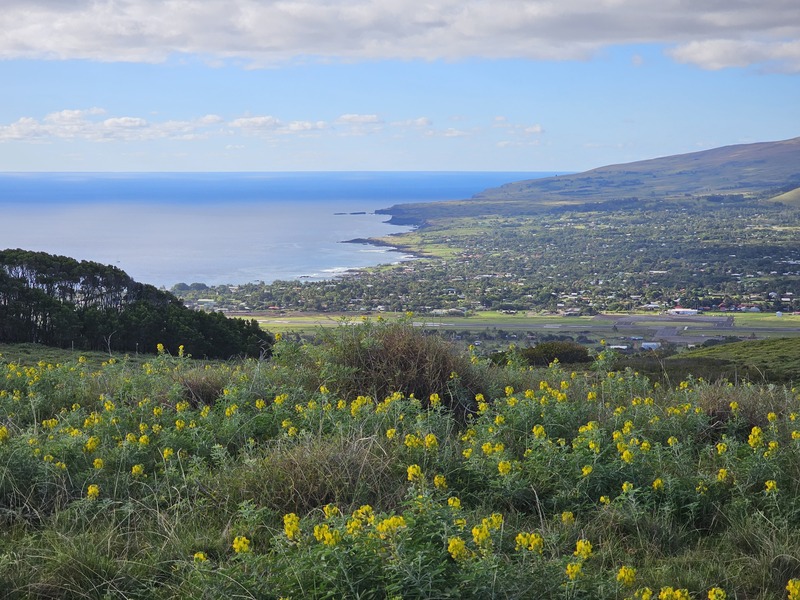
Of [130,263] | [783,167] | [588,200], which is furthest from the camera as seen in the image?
[783,167]

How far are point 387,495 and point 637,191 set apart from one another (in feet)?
570

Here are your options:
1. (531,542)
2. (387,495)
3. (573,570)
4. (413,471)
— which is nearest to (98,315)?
(387,495)

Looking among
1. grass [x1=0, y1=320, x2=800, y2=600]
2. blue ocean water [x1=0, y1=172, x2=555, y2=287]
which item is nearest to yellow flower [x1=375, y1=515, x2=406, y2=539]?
grass [x1=0, y1=320, x2=800, y2=600]

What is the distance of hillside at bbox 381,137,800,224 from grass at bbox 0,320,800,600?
122m

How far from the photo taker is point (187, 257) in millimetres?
77625

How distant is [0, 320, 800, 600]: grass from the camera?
3.21m

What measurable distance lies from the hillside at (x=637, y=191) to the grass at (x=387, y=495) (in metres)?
122

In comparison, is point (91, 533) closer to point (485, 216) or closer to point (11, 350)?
point (11, 350)

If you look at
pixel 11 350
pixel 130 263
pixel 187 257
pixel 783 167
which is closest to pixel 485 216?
pixel 187 257

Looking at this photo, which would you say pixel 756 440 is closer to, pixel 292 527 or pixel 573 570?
pixel 573 570

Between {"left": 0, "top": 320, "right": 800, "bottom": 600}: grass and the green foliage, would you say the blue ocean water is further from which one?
{"left": 0, "top": 320, "right": 800, "bottom": 600}: grass

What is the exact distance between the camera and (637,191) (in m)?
168

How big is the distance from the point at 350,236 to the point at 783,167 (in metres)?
132

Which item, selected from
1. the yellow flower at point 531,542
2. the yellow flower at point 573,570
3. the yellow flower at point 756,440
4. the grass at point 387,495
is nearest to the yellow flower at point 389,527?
the grass at point 387,495
